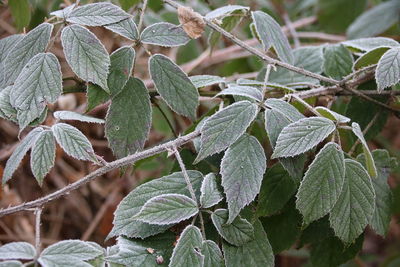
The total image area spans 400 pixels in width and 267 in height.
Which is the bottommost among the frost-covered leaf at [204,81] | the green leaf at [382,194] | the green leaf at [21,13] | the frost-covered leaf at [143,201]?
the green leaf at [382,194]

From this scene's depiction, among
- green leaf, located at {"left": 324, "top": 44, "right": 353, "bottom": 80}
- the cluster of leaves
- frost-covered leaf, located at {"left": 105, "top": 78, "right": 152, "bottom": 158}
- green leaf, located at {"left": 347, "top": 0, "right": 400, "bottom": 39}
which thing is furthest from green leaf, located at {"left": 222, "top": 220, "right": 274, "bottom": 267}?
green leaf, located at {"left": 347, "top": 0, "right": 400, "bottom": 39}

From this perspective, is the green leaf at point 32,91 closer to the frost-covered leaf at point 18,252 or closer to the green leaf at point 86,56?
the green leaf at point 86,56

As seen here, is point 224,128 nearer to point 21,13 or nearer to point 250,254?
point 250,254

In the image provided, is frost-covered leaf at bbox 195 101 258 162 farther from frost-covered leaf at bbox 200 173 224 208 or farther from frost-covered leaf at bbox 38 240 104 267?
frost-covered leaf at bbox 38 240 104 267

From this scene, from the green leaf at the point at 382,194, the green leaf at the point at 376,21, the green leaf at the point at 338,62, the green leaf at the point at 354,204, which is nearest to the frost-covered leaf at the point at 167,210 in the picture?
the green leaf at the point at 354,204

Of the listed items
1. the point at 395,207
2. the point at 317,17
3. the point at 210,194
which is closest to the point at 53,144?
the point at 210,194

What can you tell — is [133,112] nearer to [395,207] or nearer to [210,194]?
[210,194]

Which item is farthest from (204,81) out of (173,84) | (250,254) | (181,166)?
(250,254)
